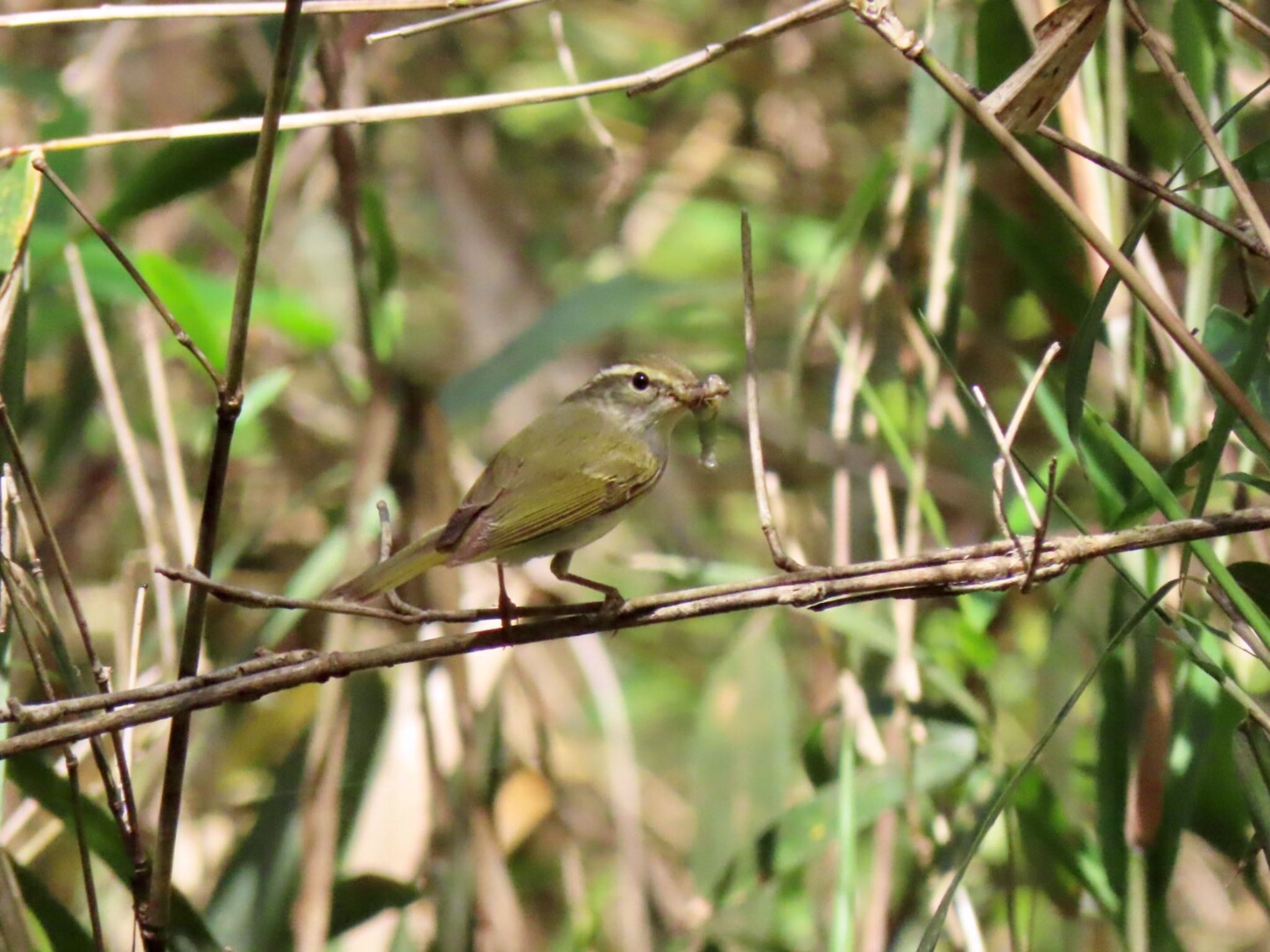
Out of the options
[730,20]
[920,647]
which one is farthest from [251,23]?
[920,647]

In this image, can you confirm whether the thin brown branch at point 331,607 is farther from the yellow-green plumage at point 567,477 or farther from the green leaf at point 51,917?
the green leaf at point 51,917

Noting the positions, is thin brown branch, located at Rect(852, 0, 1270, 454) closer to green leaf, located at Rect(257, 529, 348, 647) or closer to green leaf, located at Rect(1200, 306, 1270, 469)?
green leaf, located at Rect(1200, 306, 1270, 469)

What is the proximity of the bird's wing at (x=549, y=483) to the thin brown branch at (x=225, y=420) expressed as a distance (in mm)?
486

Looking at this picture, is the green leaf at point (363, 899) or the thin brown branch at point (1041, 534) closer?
the thin brown branch at point (1041, 534)

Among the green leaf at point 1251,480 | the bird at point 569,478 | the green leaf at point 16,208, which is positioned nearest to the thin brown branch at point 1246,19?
the green leaf at point 1251,480

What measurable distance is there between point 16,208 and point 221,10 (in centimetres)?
36

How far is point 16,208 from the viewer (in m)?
1.58

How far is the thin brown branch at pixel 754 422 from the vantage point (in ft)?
4.21

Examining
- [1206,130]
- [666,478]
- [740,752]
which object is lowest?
[740,752]

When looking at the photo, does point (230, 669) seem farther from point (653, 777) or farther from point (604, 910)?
point (653, 777)

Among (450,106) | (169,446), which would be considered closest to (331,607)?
(450,106)

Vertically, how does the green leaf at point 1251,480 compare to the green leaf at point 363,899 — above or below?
above

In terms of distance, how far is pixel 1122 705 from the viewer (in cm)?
186

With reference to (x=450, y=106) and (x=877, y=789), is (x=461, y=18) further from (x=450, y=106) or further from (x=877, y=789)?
(x=877, y=789)
